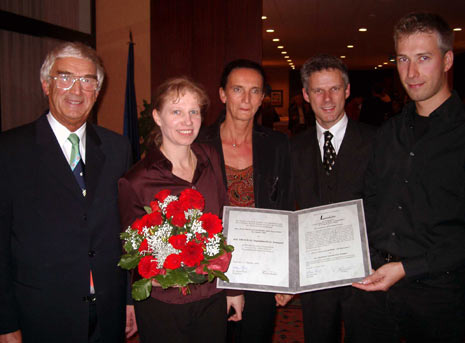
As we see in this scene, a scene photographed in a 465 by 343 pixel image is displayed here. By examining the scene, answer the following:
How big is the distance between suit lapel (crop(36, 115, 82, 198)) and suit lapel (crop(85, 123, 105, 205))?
7 centimetres

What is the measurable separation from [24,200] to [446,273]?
7.09 feet

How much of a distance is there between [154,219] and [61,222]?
0.57 metres

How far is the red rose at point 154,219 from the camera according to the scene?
64.6 inches

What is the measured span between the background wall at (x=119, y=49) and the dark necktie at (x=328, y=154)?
4.66m

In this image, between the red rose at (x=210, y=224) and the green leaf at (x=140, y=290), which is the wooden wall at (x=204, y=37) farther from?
the green leaf at (x=140, y=290)

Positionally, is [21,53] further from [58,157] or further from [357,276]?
[357,276]

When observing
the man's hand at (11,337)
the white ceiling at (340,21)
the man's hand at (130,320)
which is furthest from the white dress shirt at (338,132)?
the white ceiling at (340,21)

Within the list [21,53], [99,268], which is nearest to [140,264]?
[99,268]

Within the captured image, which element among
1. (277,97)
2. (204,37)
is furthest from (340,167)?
(277,97)

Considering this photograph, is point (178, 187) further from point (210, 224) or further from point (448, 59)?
point (448, 59)

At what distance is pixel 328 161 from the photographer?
2393 millimetres

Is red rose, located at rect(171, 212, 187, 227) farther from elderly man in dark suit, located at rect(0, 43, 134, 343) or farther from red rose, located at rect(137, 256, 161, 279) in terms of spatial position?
elderly man in dark suit, located at rect(0, 43, 134, 343)

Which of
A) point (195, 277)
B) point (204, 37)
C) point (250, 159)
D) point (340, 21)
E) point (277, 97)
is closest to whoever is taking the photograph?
point (195, 277)

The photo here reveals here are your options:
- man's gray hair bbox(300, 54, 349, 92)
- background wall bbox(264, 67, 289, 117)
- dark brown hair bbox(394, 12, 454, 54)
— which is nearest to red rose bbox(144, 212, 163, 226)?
man's gray hair bbox(300, 54, 349, 92)
